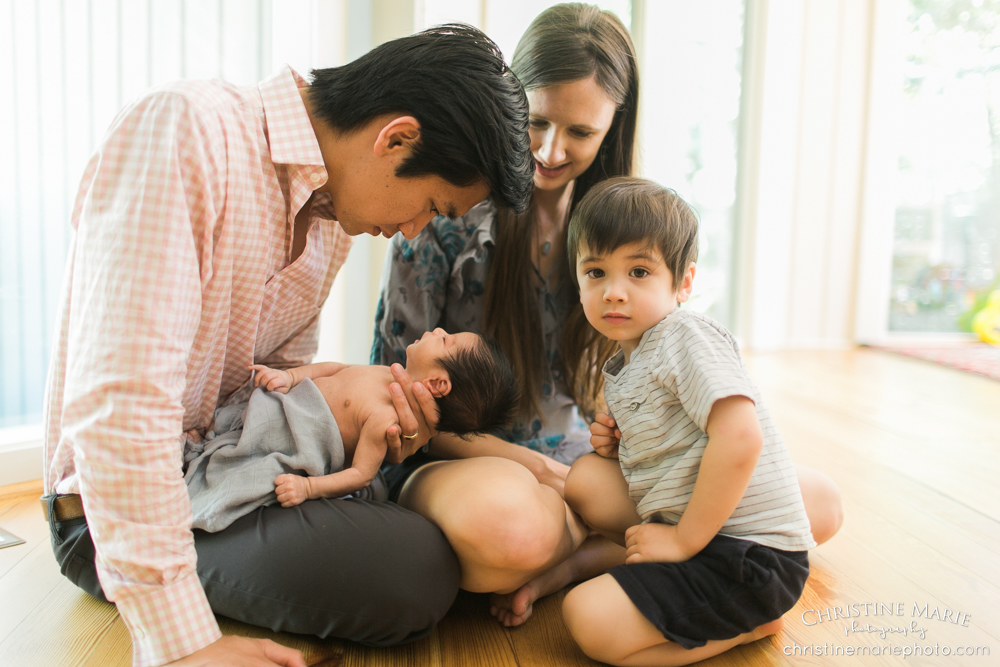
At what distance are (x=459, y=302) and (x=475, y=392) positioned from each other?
0.27m

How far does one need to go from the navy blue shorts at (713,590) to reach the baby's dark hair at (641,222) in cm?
38

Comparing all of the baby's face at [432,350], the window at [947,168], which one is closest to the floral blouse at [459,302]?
the baby's face at [432,350]

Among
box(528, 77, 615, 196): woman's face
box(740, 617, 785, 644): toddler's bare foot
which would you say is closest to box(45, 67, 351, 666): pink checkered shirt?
box(528, 77, 615, 196): woman's face

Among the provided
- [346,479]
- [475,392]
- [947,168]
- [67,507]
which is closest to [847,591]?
[475,392]

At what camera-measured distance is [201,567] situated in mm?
953

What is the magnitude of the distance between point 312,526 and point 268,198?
433 mm

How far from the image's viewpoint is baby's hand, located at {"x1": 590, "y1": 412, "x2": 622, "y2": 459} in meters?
1.13

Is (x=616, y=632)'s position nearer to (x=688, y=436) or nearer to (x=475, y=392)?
(x=688, y=436)

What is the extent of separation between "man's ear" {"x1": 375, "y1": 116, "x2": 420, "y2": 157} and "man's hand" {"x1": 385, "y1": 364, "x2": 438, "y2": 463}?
1.23 feet

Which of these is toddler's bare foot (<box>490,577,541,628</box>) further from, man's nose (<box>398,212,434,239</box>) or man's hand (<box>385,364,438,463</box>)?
man's nose (<box>398,212,434,239</box>)

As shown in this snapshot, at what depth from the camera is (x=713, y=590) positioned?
3.00 feet

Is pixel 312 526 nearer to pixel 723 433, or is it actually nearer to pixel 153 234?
pixel 153 234

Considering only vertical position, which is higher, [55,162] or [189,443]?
[55,162]

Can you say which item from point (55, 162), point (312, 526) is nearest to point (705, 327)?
point (312, 526)
